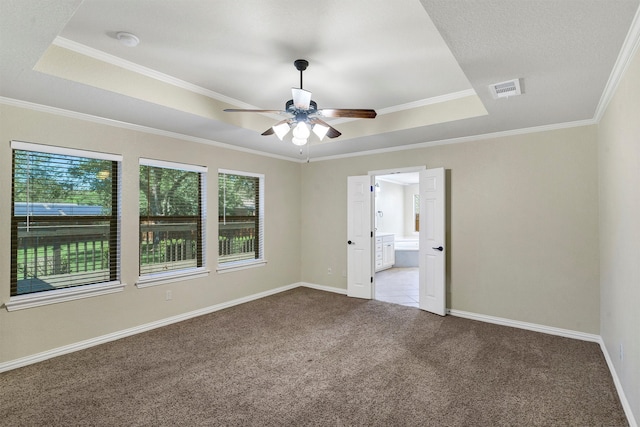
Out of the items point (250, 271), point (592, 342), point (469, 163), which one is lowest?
point (592, 342)

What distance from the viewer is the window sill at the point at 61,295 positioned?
299 cm

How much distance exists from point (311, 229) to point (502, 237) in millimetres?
3244

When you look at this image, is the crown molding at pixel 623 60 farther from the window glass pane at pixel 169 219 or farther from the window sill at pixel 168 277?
the window sill at pixel 168 277

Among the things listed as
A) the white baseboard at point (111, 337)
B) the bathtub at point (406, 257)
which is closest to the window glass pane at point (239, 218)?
the white baseboard at point (111, 337)

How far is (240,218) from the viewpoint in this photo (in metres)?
5.23

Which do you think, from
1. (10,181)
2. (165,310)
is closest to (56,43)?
(10,181)

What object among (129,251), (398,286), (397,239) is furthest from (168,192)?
(397,239)

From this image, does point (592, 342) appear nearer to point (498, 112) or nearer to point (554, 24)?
point (498, 112)

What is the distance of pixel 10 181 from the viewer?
9.78 feet

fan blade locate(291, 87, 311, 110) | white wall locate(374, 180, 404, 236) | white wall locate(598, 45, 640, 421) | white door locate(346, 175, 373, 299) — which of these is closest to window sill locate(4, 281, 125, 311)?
fan blade locate(291, 87, 311, 110)

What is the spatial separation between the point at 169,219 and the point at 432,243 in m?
3.69

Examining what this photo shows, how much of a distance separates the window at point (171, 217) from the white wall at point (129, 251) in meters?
0.12

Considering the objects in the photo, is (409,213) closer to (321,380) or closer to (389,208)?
(389,208)

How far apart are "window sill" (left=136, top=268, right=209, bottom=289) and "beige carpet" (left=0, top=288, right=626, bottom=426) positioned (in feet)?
1.96
